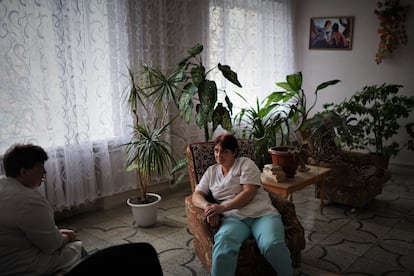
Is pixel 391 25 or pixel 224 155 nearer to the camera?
pixel 224 155

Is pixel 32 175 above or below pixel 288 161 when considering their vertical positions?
above

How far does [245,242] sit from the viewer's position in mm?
2238

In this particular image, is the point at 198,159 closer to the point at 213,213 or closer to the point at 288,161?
the point at 213,213

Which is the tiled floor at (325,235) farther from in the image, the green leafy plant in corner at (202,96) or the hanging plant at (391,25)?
the hanging plant at (391,25)

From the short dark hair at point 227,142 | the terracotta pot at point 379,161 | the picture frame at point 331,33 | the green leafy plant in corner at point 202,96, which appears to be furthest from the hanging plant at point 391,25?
the short dark hair at point 227,142

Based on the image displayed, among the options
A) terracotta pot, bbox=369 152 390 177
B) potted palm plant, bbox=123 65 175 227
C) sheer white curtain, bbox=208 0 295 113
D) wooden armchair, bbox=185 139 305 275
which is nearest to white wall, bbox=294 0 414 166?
sheer white curtain, bbox=208 0 295 113

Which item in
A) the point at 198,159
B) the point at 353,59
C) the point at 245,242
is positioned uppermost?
the point at 353,59

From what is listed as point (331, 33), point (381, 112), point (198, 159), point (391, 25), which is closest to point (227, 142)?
point (198, 159)

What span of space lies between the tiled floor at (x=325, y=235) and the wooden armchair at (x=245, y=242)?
26 cm

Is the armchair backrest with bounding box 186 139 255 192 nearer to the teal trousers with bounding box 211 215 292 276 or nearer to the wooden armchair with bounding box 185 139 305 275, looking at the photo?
the wooden armchair with bounding box 185 139 305 275

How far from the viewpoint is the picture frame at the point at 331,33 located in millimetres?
5477

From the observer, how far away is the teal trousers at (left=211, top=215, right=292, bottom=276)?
2.12 m

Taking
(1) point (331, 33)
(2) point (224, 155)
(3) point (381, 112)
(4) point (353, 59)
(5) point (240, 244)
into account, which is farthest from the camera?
(1) point (331, 33)

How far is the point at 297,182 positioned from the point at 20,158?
2.08 m
